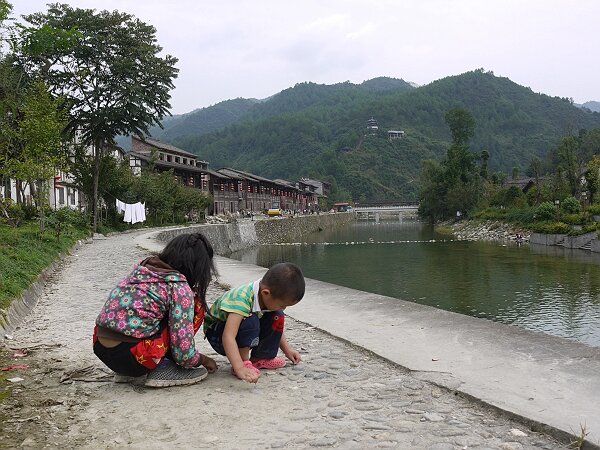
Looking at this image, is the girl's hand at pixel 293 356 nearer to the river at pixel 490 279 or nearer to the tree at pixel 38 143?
the river at pixel 490 279

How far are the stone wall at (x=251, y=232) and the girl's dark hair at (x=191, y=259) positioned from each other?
69.9 ft

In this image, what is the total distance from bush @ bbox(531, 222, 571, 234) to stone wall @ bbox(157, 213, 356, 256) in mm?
22274

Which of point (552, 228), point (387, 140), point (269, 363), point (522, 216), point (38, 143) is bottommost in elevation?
point (552, 228)

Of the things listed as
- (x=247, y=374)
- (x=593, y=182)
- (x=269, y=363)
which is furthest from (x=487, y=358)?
(x=593, y=182)

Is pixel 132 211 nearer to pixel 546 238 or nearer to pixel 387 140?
pixel 546 238

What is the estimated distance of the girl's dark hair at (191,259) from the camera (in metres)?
4.05

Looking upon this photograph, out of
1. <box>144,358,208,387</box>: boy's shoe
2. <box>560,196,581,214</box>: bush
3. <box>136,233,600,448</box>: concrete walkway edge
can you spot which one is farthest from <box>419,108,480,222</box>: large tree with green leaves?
<box>144,358,208,387</box>: boy's shoe

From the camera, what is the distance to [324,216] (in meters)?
77.6

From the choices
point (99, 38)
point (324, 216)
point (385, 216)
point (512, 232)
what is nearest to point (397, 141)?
point (385, 216)

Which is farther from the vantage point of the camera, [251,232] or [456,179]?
[456,179]

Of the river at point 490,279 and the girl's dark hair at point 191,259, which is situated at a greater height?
the girl's dark hair at point 191,259

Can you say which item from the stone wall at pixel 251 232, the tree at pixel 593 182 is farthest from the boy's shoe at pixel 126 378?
the tree at pixel 593 182

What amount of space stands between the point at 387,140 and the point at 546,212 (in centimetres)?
10804

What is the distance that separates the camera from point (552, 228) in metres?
36.2
